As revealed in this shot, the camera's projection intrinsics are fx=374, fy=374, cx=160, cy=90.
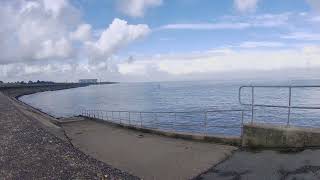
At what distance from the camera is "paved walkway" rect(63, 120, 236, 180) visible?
9990 millimetres

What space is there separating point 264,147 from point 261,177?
104 inches

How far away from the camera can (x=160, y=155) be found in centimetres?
1204

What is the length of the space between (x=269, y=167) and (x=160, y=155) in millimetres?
4068

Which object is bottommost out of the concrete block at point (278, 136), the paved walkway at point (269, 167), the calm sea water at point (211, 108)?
the calm sea water at point (211, 108)

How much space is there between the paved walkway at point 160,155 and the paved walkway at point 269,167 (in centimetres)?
56

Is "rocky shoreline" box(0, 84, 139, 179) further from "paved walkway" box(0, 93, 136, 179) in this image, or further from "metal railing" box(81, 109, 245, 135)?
"metal railing" box(81, 109, 245, 135)

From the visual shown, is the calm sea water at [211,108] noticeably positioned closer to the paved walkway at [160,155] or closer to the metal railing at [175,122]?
the metal railing at [175,122]

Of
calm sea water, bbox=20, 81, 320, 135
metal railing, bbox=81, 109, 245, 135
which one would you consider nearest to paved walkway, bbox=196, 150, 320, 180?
calm sea water, bbox=20, 81, 320, 135

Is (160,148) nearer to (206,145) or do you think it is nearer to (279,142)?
(206,145)

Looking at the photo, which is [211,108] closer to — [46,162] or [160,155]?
[160,155]

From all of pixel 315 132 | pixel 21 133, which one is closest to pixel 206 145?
pixel 315 132

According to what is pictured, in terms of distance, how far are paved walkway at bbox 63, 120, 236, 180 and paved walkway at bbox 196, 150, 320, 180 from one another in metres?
0.56

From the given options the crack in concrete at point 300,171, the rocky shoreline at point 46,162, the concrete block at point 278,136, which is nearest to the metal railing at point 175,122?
the concrete block at point 278,136

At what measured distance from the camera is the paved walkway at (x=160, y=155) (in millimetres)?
9990
